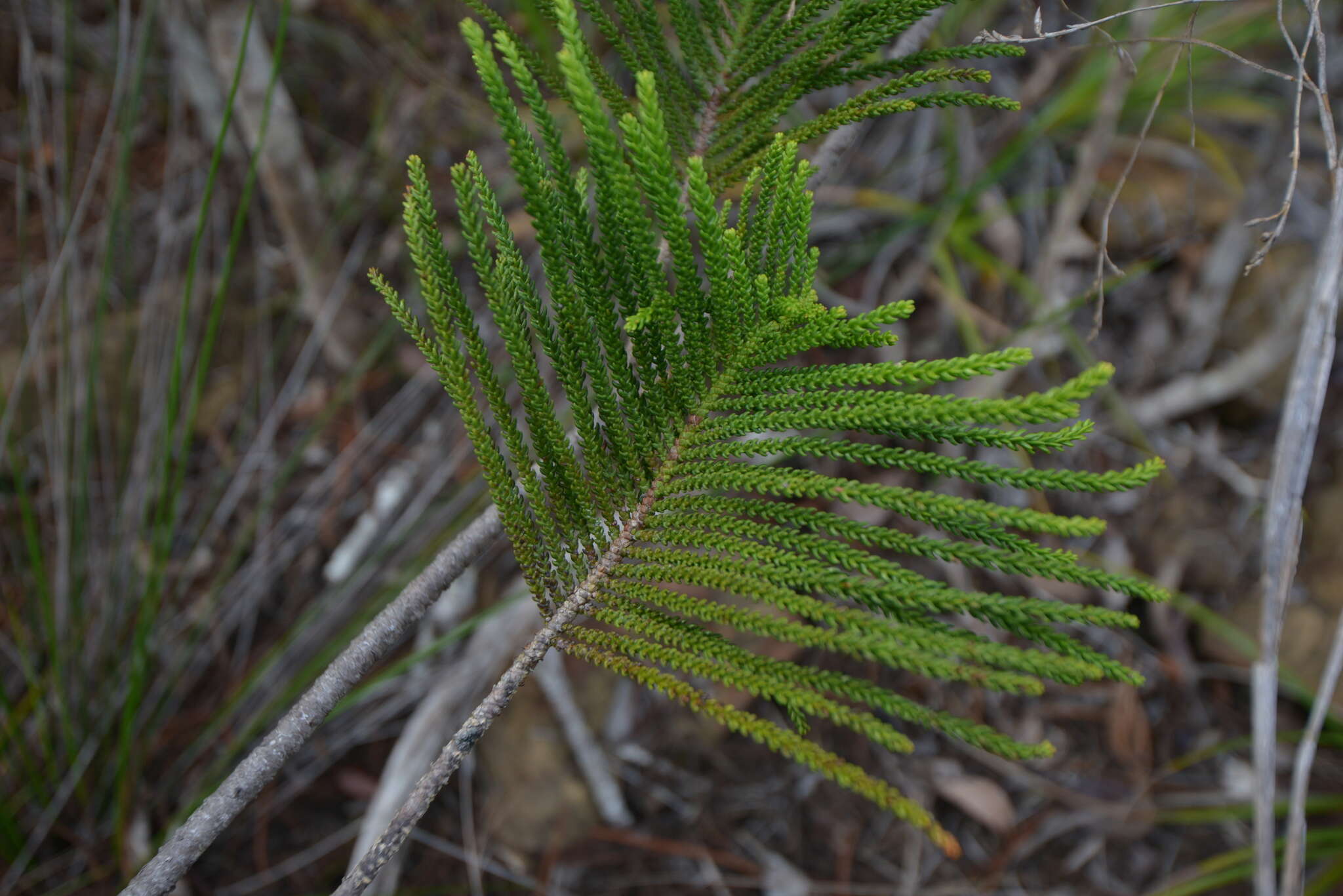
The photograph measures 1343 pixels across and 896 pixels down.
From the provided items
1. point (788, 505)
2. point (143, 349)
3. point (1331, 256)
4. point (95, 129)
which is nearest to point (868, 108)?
point (788, 505)

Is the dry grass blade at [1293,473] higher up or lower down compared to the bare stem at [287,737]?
lower down

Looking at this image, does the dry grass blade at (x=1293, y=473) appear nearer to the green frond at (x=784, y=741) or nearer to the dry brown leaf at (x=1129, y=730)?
the green frond at (x=784, y=741)

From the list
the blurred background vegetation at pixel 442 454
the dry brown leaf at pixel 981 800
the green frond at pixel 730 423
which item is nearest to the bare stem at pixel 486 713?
the green frond at pixel 730 423

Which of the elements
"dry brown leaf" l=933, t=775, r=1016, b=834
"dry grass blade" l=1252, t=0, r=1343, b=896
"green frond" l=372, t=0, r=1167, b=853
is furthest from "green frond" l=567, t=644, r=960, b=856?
"dry brown leaf" l=933, t=775, r=1016, b=834

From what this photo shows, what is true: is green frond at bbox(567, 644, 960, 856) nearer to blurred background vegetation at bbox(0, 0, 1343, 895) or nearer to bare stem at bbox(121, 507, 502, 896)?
bare stem at bbox(121, 507, 502, 896)

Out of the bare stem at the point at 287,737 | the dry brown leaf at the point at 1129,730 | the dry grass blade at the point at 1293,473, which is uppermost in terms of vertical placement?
the bare stem at the point at 287,737
